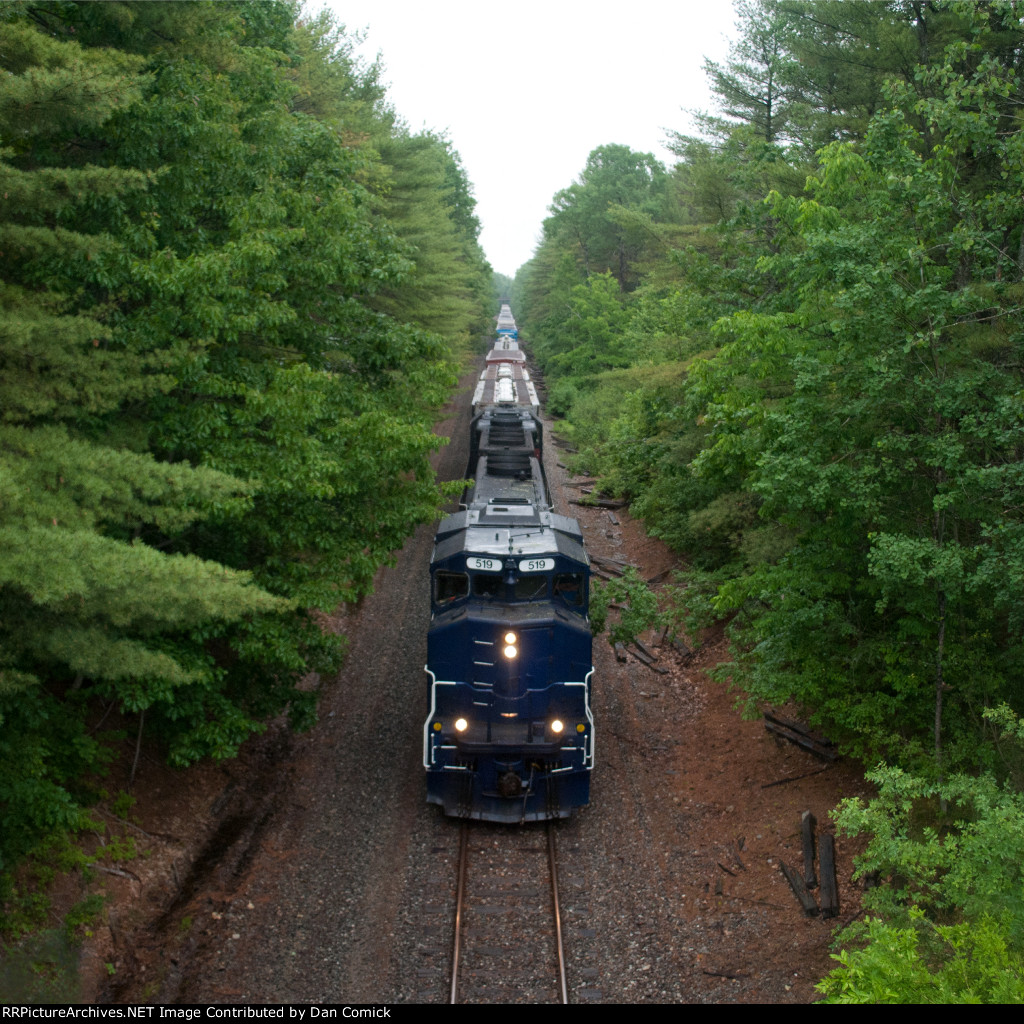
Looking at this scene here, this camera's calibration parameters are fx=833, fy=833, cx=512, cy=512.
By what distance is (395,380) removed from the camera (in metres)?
14.8

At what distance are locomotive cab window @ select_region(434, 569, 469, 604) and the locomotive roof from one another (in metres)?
0.26

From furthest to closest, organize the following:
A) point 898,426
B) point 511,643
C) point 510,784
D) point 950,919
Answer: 1. point 510,784
2. point 511,643
3. point 898,426
4. point 950,919

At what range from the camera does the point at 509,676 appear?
1130cm

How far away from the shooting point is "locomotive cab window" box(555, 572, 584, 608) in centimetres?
1184

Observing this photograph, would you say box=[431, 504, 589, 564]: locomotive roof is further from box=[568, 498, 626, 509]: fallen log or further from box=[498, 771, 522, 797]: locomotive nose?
box=[568, 498, 626, 509]: fallen log

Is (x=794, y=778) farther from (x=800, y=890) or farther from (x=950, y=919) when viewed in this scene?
(x=950, y=919)

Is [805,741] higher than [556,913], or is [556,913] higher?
[805,741]

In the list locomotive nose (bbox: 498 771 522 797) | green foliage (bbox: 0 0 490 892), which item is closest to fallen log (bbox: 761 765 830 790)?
locomotive nose (bbox: 498 771 522 797)

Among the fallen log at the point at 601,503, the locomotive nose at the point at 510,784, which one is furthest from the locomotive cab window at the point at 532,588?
the fallen log at the point at 601,503

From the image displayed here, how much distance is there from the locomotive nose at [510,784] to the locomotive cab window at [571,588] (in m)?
2.49

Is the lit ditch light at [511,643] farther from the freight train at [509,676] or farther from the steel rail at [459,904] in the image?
the steel rail at [459,904]

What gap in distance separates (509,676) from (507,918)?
295 centimetres

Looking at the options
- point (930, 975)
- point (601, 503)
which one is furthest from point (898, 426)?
point (601, 503)

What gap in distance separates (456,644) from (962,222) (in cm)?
831
